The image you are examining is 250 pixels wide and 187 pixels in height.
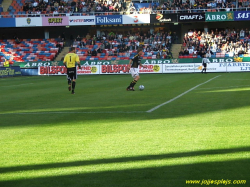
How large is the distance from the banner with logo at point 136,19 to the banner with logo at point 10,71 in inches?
692

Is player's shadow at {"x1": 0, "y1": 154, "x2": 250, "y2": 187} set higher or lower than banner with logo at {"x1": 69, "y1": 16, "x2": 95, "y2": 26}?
lower

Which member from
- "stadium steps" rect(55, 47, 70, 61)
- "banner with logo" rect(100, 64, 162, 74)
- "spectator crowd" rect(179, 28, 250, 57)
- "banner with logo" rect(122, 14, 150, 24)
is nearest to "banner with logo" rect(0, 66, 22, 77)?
"banner with logo" rect(100, 64, 162, 74)

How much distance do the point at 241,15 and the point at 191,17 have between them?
6.16m

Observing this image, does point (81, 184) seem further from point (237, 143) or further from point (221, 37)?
point (221, 37)

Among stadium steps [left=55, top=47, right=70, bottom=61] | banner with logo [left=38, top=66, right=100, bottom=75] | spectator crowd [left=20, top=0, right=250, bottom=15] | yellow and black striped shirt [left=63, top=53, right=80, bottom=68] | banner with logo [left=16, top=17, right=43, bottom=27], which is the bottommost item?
banner with logo [left=38, top=66, right=100, bottom=75]

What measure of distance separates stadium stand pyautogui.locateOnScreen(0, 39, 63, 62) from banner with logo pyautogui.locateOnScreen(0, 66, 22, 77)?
425 inches

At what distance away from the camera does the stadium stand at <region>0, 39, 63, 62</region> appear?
57.1 meters

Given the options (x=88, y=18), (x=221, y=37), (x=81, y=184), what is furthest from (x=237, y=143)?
(x=88, y=18)

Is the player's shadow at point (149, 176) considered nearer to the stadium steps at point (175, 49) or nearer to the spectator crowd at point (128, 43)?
the spectator crowd at point (128, 43)

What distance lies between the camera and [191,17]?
183 feet

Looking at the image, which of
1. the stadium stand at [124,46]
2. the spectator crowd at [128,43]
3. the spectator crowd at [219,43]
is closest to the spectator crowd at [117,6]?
the spectator crowd at [219,43]

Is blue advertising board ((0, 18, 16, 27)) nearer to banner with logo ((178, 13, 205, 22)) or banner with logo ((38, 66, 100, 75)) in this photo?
banner with logo ((38, 66, 100, 75))

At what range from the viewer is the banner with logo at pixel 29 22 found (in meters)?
59.5

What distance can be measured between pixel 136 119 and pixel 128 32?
51308mm
